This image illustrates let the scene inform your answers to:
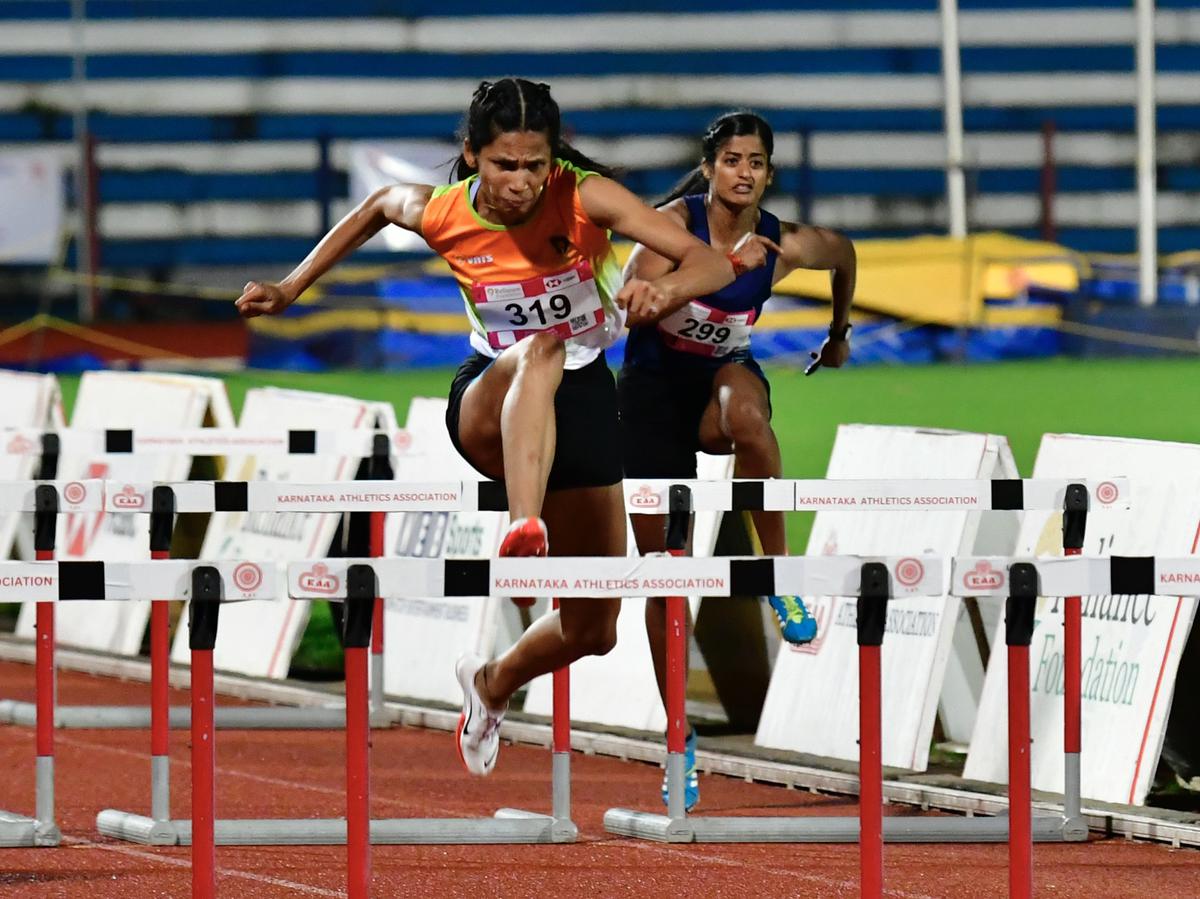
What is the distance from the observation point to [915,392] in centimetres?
2188

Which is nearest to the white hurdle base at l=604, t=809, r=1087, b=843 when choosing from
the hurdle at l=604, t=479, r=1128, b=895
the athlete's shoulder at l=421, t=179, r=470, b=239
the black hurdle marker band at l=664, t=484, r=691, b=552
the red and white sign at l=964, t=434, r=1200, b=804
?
the hurdle at l=604, t=479, r=1128, b=895

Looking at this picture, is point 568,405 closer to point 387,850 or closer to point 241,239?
point 387,850

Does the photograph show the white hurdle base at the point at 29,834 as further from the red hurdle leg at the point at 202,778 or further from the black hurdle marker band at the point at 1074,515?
the black hurdle marker band at the point at 1074,515

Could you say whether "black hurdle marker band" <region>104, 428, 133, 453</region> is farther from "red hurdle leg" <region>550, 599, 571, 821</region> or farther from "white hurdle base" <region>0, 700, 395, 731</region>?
"red hurdle leg" <region>550, 599, 571, 821</region>

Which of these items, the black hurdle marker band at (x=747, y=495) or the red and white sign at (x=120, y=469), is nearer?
the black hurdle marker band at (x=747, y=495)

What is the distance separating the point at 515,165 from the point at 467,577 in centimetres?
106

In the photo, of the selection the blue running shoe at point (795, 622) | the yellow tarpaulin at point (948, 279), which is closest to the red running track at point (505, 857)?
the blue running shoe at point (795, 622)

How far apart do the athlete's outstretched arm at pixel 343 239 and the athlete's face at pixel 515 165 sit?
32cm

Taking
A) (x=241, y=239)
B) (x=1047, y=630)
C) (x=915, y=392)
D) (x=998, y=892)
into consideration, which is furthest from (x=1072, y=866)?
(x=241, y=239)

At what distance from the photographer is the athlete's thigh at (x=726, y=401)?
693 centimetres

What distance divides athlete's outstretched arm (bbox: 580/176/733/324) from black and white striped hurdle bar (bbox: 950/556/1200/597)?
0.88 metres

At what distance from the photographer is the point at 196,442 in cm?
791

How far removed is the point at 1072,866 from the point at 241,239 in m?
28.0

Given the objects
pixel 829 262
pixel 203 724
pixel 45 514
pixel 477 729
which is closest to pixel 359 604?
pixel 203 724
